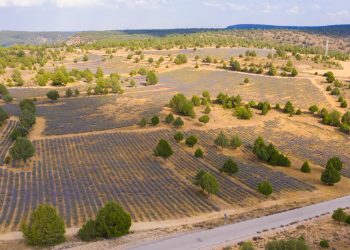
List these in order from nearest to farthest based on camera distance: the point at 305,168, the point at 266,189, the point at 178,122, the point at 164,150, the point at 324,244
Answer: the point at 324,244 → the point at 266,189 → the point at 305,168 → the point at 164,150 → the point at 178,122

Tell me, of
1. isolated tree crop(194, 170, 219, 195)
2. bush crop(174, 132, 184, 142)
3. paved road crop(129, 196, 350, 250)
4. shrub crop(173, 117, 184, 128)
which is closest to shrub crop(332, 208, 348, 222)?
paved road crop(129, 196, 350, 250)

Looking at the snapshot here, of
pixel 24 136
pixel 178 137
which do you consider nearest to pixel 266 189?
pixel 178 137

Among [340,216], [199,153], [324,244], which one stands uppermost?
[324,244]

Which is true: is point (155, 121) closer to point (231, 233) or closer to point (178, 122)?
point (178, 122)

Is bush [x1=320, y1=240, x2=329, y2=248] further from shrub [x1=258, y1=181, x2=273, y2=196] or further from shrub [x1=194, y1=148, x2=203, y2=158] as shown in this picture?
shrub [x1=194, y1=148, x2=203, y2=158]

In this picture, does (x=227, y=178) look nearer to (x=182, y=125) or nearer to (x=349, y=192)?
(x=349, y=192)

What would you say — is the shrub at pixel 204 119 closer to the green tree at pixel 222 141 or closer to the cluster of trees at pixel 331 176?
the green tree at pixel 222 141

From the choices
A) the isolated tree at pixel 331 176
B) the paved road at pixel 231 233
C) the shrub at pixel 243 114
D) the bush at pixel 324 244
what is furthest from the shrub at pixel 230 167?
the shrub at pixel 243 114
